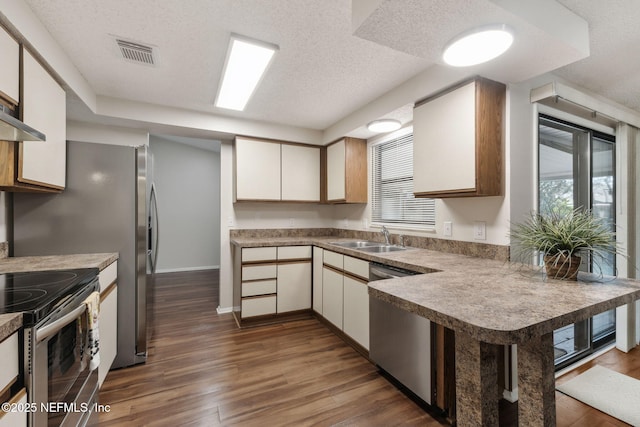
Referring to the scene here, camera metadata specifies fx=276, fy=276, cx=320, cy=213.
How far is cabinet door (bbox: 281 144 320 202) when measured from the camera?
360 cm

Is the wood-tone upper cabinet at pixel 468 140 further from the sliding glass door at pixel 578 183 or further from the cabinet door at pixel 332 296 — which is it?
the cabinet door at pixel 332 296

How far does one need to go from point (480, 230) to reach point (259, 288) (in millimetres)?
2249

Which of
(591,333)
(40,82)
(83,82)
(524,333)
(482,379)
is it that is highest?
(83,82)

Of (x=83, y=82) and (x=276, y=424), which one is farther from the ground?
(x=83, y=82)

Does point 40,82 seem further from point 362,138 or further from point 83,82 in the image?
point 362,138

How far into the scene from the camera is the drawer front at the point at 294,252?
3176 mm

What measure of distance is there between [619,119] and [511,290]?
262 cm

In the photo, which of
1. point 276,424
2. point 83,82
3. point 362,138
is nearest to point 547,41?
point 362,138

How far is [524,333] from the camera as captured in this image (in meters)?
0.79

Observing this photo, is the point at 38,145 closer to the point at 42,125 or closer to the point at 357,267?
the point at 42,125

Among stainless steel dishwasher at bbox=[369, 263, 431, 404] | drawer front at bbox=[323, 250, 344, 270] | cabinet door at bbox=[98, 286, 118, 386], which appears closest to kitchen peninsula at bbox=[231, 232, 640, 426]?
stainless steel dishwasher at bbox=[369, 263, 431, 404]

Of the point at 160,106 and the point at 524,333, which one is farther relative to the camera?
the point at 160,106

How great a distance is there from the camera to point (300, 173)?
12.1ft

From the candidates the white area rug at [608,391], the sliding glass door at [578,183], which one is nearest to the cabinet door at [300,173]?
the sliding glass door at [578,183]
